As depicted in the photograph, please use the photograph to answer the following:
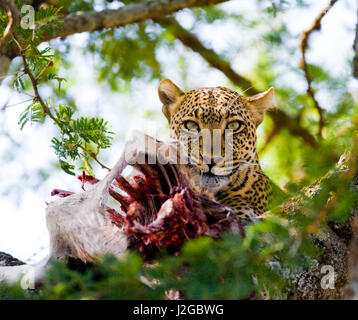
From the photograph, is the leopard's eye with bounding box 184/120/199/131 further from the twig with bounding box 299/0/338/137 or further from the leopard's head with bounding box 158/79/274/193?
the twig with bounding box 299/0/338/137

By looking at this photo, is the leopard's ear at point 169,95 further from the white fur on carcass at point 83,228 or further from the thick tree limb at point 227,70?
the white fur on carcass at point 83,228

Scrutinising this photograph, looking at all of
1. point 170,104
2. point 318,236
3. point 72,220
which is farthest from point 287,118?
point 72,220

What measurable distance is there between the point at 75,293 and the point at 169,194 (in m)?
1.22

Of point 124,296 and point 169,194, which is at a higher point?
point 169,194

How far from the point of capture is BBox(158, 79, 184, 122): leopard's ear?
6.38 m

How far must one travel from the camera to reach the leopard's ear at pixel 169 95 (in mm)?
6380

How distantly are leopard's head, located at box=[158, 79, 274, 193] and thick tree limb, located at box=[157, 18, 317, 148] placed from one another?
1.63 meters

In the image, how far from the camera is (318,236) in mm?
3826

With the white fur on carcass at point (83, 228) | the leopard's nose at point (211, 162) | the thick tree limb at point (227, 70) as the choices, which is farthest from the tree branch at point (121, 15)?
the white fur on carcass at point (83, 228)

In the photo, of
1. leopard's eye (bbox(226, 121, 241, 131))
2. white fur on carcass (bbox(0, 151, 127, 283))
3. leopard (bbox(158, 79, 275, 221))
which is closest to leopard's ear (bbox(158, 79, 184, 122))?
leopard (bbox(158, 79, 275, 221))

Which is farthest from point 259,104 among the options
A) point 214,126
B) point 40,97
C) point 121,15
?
point 40,97

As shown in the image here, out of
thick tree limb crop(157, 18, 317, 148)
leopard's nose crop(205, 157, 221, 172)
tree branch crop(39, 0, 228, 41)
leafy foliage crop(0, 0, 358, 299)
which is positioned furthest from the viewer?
thick tree limb crop(157, 18, 317, 148)
